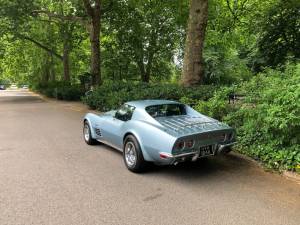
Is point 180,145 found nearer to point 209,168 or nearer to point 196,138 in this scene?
point 196,138

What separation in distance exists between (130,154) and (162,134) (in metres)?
1.03

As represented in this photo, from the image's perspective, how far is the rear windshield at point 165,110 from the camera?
6.65 m

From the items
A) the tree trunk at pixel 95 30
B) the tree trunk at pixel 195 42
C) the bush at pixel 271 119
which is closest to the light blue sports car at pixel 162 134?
the bush at pixel 271 119

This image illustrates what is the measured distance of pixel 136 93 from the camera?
41.2 feet

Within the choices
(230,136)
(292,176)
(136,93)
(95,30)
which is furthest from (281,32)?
(292,176)

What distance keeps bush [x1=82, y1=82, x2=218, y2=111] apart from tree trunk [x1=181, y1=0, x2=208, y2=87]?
0.72 metres

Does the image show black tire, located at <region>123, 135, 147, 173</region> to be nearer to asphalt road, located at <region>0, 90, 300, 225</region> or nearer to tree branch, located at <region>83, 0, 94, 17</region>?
asphalt road, located at <region>0, 90, 300, 225</region>

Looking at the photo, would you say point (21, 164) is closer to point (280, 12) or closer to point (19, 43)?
point (280, 12)

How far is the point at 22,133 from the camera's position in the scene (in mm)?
10320

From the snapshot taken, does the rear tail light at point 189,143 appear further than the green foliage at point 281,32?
No

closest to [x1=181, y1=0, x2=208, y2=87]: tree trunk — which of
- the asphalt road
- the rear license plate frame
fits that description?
the asphalt road

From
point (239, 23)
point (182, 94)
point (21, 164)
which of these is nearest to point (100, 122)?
point (21, 164)

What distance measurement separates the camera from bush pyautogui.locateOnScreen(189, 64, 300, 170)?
19.1 feet

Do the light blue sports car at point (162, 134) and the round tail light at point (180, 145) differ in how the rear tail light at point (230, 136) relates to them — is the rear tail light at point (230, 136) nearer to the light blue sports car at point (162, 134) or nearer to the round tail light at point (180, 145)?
the light blue sports car at point (162, 134)
